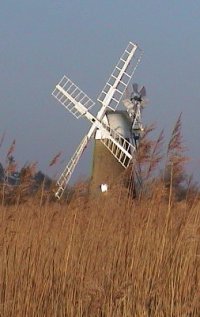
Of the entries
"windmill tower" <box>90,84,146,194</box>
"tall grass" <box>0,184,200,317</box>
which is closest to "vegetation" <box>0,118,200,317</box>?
"tall grass" <box>0,184,200,317</box>

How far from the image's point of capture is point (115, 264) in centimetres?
449

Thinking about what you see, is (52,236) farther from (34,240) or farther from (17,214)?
(17,214)

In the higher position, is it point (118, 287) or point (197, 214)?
point (197, 214)

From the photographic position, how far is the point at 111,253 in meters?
4.59

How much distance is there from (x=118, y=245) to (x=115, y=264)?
0.61 ft

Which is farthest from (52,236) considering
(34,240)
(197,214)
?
(197,214)

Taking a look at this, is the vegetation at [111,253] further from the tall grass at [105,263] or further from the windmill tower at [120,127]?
the windmill tower at [120,127]

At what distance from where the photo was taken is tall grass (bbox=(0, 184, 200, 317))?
13.6 ft

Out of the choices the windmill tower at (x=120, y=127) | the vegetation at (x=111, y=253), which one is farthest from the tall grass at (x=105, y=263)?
the windmill tower at (x=120, y=127)

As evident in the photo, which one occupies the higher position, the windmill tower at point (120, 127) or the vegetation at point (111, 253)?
the windmill tower at point (120, 127)

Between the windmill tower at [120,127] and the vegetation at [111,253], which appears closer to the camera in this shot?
the vegetation at [111,253]

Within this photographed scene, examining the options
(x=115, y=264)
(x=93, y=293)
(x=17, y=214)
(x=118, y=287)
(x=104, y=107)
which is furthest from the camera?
(x=104, y=107)

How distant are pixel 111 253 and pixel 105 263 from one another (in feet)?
0.31

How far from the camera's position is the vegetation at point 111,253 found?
13.7 feet
